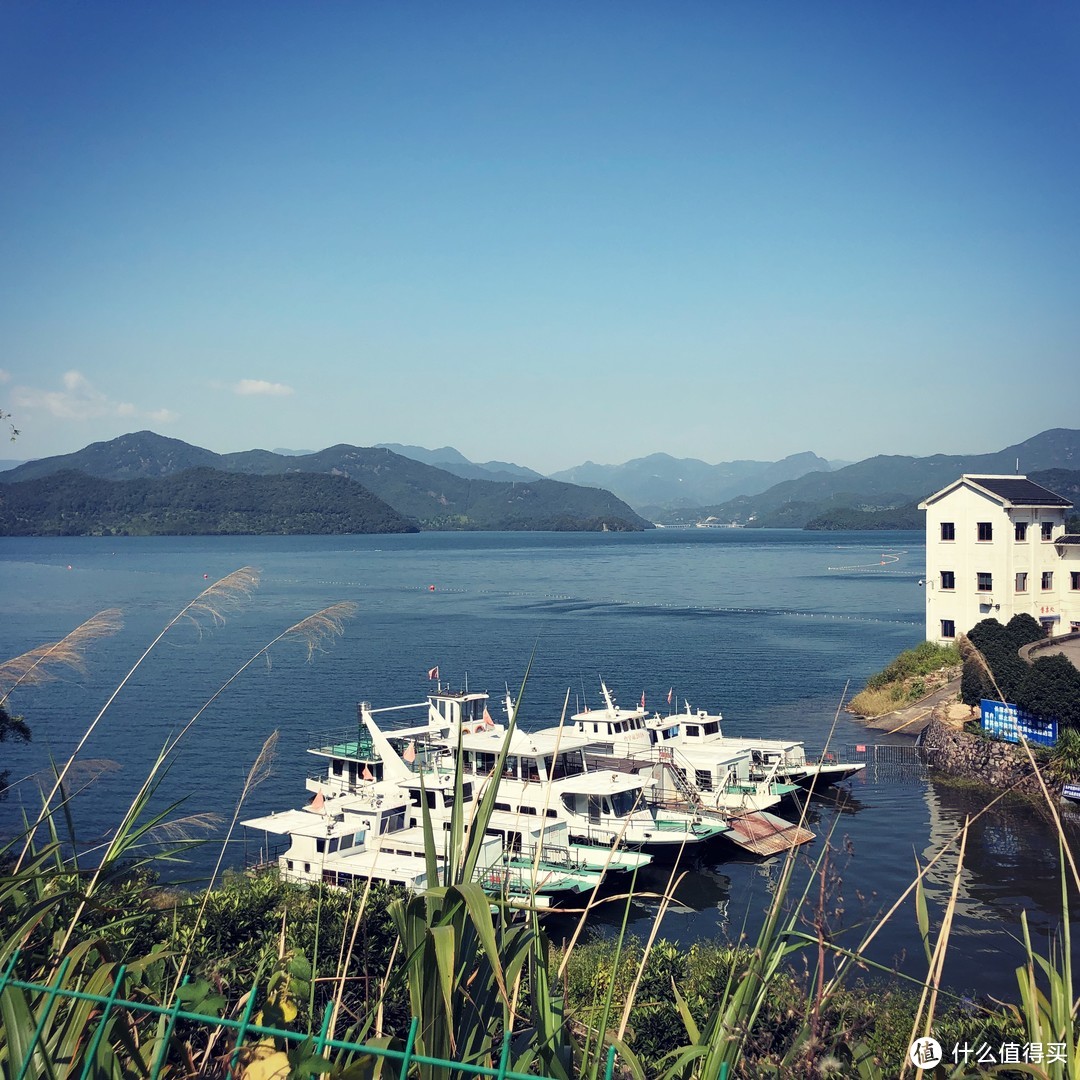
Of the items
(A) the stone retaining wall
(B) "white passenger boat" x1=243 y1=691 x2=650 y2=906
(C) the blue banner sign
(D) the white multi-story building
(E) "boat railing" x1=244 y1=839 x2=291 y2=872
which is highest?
(D) the white multi-story building

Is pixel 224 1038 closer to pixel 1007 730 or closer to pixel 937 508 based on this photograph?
pixel 1007 730

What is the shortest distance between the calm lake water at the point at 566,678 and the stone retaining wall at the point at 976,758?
1.07 m

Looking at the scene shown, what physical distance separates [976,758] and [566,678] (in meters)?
21.6

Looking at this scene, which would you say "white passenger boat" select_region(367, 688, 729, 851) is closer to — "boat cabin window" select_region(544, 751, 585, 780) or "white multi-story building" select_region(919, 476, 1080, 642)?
"boat cabin window" select_region(544, 751, 585, 780)

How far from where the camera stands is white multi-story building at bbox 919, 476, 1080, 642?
33812 mm

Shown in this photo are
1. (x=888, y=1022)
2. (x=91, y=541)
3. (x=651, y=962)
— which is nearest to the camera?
(x=888, y=1022)

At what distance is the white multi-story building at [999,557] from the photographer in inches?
1331

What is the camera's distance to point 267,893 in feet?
44.6

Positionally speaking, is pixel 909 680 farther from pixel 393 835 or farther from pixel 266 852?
pixel 266 852

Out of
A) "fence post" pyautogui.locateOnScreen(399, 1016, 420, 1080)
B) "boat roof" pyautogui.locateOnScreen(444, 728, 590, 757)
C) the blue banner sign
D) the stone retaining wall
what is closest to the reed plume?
"fence post" pyautogui.locateOnScreen(399, 1016, 420, 1080)

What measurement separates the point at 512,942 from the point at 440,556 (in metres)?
150

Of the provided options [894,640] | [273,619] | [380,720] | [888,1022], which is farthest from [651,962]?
[273,619]

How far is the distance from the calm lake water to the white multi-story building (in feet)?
17.0

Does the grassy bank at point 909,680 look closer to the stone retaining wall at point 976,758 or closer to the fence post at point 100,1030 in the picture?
the stone retaining wall at point 976,758
